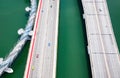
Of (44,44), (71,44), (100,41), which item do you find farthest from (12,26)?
(100,41)

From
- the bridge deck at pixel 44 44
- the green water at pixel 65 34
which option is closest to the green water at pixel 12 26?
the green water at pixel 65 34

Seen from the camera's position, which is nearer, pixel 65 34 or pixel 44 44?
pixel 44 44

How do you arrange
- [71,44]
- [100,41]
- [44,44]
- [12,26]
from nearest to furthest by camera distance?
[44,44] < [100,41] < [71,44] < [12,26]

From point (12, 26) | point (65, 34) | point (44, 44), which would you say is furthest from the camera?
point (12, 26)

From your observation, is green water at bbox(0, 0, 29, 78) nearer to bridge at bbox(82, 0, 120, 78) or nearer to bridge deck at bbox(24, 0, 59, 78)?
bridge deck at bbox(24, 0, 59, 78)

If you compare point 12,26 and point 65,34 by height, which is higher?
point 12,26

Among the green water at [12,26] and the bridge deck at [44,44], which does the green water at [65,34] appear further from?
the bridge deck at [44,44]

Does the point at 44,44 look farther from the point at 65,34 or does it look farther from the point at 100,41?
the point at 100,41

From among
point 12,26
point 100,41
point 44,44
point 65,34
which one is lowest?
point 44,44
